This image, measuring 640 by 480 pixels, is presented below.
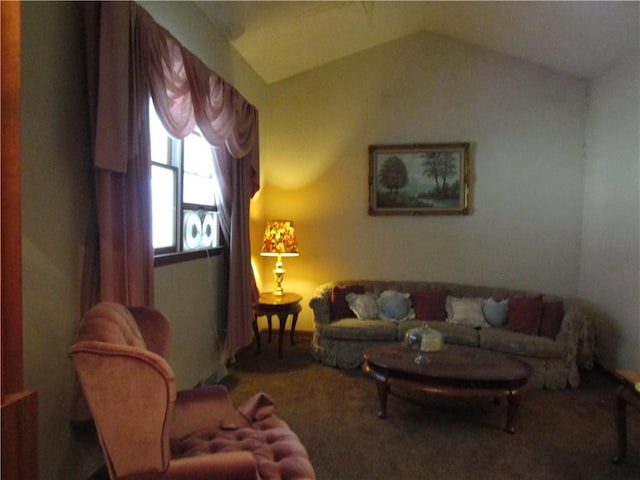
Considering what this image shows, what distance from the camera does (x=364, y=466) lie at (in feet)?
7.66

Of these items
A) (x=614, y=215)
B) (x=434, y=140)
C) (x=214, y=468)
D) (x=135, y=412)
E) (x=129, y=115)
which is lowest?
(x=214, y=468)

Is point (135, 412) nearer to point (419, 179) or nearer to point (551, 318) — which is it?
point (551, 318)

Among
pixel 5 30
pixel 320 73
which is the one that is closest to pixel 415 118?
pixel 320 73

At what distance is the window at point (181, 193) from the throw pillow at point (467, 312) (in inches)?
90.3

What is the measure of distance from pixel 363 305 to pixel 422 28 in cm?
303

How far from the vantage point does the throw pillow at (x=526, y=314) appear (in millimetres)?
3717

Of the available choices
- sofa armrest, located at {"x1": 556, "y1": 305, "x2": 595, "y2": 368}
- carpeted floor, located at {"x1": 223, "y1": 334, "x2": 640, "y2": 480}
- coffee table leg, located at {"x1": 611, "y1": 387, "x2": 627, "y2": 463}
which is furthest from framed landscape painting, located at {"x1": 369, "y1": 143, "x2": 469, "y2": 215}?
coffee table leg, located at {"x1": 611, "y1": 387, "x2": 627, "y2": 463}

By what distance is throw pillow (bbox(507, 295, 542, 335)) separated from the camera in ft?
12.2

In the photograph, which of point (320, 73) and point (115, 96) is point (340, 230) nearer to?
point (320, 73)

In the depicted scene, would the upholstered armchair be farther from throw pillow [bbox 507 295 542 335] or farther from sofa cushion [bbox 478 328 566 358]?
throw pillow [bbox 507 295 542 335]

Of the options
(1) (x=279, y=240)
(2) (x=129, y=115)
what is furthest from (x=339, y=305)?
(2) (x=129, y=115)

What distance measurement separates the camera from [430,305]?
4.15 meters

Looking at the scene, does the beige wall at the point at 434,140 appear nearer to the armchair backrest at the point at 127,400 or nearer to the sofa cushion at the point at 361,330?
the sofa cushion at the point at 361,330

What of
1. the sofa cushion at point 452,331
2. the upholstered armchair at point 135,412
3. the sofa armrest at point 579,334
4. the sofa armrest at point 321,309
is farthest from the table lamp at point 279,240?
the upholstered armchair at point 135,412
